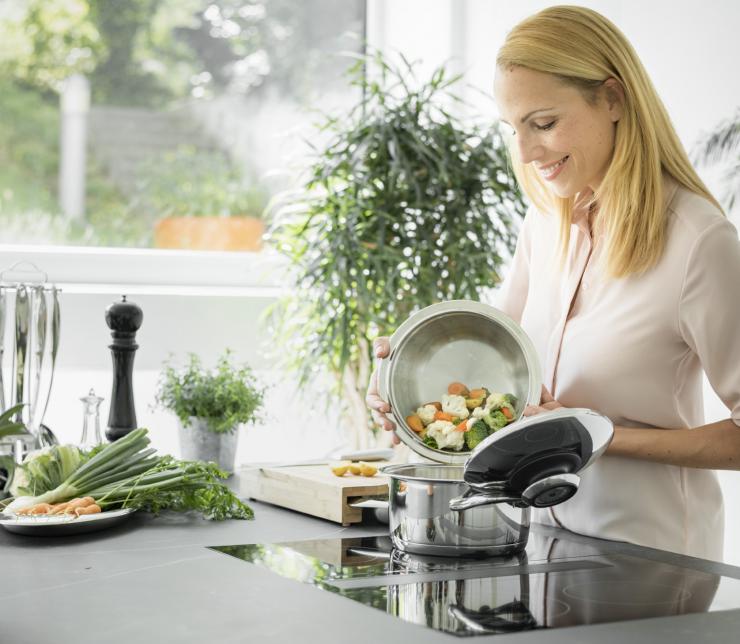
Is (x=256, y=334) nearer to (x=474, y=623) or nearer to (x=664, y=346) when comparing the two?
(x=664, y=346)

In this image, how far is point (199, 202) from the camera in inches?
157

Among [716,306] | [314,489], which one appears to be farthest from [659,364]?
[314,489]

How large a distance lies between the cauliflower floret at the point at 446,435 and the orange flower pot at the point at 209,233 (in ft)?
8.17

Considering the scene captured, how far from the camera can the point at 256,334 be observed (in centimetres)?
379

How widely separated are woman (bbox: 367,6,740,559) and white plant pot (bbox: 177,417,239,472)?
0.74 metres

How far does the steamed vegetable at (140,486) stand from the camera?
1646 mm

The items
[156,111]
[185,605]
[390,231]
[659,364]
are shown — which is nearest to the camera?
[185,605]

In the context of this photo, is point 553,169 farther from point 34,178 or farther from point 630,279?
point 34,178

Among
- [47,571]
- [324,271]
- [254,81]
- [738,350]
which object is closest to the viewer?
[47,571]

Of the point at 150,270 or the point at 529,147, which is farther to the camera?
the point at 150,270

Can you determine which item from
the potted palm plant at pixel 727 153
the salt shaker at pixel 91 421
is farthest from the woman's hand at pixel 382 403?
the potted palm plant at pixel 727 153

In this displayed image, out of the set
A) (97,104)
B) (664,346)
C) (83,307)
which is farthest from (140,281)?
(664,346)

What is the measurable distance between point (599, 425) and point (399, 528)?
0.31 meters

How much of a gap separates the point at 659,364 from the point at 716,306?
0.14 metres
